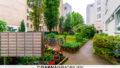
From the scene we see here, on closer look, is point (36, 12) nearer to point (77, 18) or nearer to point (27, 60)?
point (27, 60)

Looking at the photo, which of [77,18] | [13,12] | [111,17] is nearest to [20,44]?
[111,17]

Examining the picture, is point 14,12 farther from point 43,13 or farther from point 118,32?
point 118,32

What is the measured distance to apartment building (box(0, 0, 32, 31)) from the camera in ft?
91.0

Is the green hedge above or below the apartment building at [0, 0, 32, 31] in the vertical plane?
below

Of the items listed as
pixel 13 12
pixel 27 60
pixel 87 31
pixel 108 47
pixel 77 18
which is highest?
pixel 77 18

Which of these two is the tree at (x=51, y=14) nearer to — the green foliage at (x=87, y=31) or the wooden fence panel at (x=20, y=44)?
the green foliage at (x=87, y=31)

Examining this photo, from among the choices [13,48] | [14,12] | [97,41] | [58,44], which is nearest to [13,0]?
[14,12]

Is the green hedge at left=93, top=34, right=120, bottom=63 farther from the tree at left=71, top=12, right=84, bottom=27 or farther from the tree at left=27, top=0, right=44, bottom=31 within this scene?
the tree at left=71, top=12, right=84, bottom=27

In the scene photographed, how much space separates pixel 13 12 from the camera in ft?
99.6

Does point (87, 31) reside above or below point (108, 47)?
above

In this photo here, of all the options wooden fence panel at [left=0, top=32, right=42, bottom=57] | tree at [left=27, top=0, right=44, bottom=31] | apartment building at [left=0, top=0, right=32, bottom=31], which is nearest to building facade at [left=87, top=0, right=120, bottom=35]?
wooden fence panel at [left=0, top=32, right=42, bottom=57]

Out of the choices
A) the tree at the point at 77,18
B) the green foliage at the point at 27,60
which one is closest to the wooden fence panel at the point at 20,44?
the green foliage at the point at 27,60

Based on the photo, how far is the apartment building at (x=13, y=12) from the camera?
2774 centimetres

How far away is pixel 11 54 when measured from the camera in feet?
35.5
